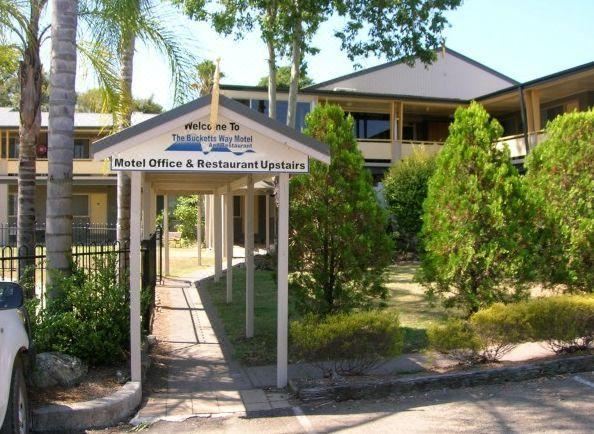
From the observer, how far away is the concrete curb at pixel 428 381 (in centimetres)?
580

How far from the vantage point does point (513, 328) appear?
634 cm

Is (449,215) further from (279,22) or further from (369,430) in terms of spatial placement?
(279,22)

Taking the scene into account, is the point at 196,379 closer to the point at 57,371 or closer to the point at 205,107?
Result: the point at 57,371

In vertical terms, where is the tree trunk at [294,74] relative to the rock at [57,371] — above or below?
above

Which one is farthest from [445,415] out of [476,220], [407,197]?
[407,197]

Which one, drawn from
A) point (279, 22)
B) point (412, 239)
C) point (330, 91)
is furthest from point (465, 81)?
point (279, 22)

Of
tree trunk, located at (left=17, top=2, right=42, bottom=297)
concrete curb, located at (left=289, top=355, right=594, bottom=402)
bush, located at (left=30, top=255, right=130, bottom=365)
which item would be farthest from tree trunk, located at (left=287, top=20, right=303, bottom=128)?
concrete curb, located at (left=289, top=355, right=594, bottom=402)

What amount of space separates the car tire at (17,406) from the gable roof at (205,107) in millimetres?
2181

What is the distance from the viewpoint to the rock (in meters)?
5.60

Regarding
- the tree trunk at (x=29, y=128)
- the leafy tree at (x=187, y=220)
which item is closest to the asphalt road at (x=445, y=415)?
the tree trunk at (x=29, y=128)

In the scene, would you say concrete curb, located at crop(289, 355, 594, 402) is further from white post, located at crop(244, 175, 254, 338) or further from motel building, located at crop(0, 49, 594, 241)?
motel building, located at crop(0, 49, 594, 241)

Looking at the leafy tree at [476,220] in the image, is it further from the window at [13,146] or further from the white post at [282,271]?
the window at [13,146]

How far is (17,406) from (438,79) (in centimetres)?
2918

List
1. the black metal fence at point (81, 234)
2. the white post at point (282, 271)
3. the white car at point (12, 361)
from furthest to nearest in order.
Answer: the black metal fence at point (81, 234) < the white post at point (282, 271) < the white car at point (12, 361)
